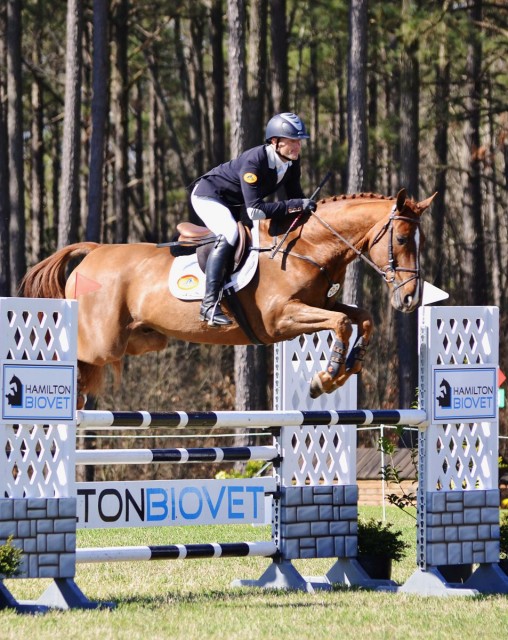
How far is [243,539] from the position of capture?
9836 mm

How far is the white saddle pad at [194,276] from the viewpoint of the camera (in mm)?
7355

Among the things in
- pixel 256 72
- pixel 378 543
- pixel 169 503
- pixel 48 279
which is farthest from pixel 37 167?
pixel 169 503

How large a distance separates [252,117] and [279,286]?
32.5ft

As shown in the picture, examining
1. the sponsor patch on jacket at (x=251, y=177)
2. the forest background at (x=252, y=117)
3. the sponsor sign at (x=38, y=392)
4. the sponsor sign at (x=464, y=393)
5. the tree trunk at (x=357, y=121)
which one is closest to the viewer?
the sponsor sign at (x=38, y=392)

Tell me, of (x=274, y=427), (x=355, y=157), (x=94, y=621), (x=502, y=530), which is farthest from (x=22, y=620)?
(x=355, y=157)

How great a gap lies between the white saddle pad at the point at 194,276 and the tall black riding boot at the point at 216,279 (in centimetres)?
10

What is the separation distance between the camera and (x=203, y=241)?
7.51 m

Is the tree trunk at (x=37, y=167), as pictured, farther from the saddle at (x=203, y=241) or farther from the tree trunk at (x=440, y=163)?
the saddle at (x=203, y=241)

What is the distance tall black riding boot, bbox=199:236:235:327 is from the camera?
23.9 ft

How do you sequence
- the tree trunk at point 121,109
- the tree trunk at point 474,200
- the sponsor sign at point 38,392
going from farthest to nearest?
1. the tree trunk at point 121,109
2. the tree trunk at point 474,200
3. the sponsor sign at point 38,392

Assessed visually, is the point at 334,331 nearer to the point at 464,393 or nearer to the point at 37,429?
the point at 464,393

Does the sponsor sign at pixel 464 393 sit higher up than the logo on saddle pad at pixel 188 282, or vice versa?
the logo on saddle pad at pixel 188 282

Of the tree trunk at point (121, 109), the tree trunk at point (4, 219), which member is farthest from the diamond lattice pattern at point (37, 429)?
the tree trunk at point (121, 109)

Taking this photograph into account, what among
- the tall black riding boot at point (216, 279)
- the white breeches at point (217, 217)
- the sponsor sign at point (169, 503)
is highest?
the white breeches at point (217, 217)
